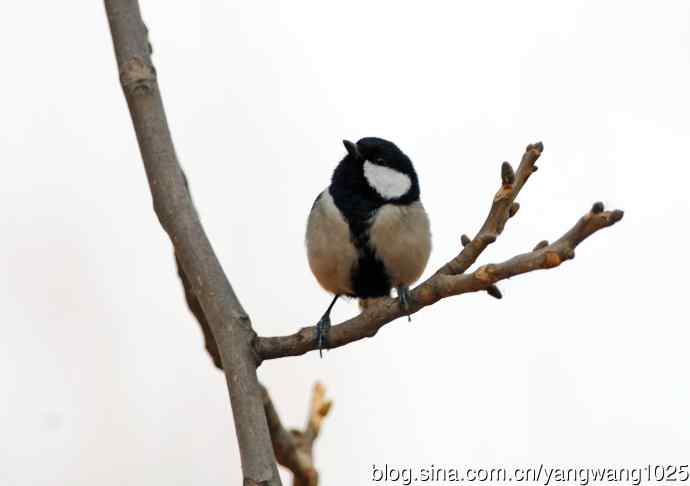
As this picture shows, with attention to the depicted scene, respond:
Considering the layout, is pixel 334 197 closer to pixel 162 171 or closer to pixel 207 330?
pixel 207 330

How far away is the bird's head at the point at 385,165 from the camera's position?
2949mm

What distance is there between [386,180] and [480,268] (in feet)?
4.30

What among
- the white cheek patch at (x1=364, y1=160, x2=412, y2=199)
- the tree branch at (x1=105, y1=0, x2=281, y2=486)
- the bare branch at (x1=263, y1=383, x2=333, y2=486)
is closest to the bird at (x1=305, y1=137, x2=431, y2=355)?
the white cheek patch at (x1=364, y1=160, x2=412, y2=199)

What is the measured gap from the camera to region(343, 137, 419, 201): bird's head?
295 centimetres

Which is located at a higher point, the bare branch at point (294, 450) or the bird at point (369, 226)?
the bird at point (369, 226)

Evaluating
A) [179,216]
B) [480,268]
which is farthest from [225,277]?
[480,268]

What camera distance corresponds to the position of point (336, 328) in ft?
6.41

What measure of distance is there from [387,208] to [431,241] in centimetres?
24

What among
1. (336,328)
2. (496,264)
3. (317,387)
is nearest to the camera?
(496,264)

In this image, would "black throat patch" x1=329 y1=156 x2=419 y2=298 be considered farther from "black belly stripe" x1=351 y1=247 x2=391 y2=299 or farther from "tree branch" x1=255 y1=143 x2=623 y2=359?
"tree branch" x1=255 y1=143 x2=623 y2=359

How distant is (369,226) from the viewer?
2812mm

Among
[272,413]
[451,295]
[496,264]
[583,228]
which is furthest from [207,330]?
[583,228]

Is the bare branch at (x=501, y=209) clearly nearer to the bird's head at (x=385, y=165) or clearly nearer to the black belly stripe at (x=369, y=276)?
the black belly stripe at (x=369, y=276)

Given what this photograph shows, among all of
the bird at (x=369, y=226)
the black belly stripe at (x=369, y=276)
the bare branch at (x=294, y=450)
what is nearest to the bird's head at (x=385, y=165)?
the bird at (x=369, y=226)
